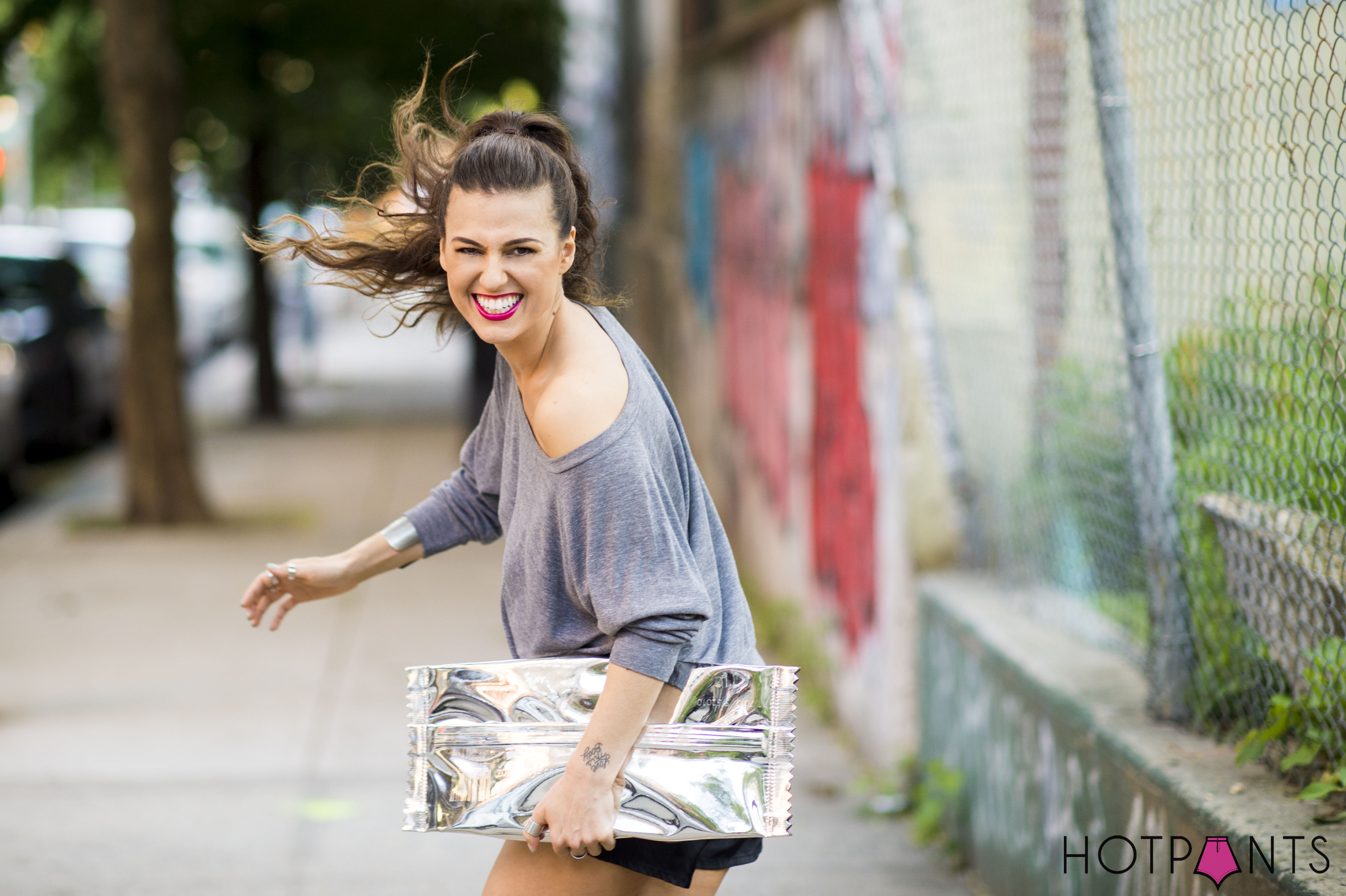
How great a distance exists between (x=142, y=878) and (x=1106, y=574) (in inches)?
107

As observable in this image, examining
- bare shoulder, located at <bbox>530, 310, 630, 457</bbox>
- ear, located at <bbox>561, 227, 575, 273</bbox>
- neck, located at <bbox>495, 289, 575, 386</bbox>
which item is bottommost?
bare shoulder, located at <bbox>530, 310, 630, 457</bbox>

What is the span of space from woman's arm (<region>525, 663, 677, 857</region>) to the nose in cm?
56

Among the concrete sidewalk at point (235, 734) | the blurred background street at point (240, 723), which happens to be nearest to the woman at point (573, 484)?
the blurred background street at point (240, 723)

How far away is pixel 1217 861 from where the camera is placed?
8.18 ft

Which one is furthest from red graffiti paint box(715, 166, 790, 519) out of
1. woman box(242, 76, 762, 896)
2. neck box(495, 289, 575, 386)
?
neck box(495, 289, 575, 386)

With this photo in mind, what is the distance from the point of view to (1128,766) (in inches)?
115

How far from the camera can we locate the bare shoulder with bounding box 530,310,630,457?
2004mm

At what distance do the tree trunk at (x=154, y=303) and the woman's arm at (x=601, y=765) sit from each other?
7.55m

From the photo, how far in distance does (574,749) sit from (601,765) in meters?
0.07

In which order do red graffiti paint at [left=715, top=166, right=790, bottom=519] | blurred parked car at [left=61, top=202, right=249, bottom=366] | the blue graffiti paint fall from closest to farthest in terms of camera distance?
1. red graffiti paint at [left=715, top=166, right=790, bottom=519]
2. the blue graffiti paint
3. blurred parked car at [left=61, top=202, right=249, bottom=366]

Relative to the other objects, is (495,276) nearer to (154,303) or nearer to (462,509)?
(462,509)

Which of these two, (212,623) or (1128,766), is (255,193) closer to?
(212,623)

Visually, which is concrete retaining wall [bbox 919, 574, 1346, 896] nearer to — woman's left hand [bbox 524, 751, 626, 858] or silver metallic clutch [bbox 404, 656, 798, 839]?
silver metallic clutch [bbox 404, 656, 798, 839]

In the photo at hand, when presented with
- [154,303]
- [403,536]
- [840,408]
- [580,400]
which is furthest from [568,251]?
[154,303]
